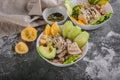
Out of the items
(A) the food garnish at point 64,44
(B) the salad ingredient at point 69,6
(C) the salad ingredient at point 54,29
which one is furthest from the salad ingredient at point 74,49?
(B) the salad ingredient at point 69,6

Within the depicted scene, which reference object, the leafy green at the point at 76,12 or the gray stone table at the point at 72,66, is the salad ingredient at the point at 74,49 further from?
the leafy green at the point at 76,12

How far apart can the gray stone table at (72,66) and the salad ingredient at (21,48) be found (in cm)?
2

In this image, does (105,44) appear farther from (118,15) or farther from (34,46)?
(34,46)

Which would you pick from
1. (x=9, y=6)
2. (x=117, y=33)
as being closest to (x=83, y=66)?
(x=117, y=33)

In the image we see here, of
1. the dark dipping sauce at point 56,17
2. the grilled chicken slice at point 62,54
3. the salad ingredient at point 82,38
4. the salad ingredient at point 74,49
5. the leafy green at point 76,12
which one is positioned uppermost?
the leafy green at point 76,12

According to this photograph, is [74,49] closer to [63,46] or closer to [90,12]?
[63,46]

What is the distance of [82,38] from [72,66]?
134 mm

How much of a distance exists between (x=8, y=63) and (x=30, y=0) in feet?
1.14

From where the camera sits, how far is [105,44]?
4.26ft

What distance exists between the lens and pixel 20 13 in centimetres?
140

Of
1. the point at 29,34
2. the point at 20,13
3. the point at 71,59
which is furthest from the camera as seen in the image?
the point at 20,13

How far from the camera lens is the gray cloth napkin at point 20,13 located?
1336 mm

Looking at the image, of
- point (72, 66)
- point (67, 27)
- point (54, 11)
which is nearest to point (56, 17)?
point (54, 11)

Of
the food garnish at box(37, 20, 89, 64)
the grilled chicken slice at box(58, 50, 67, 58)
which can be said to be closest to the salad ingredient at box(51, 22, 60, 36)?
the food garnish at box(37, 20, 89, 64)
